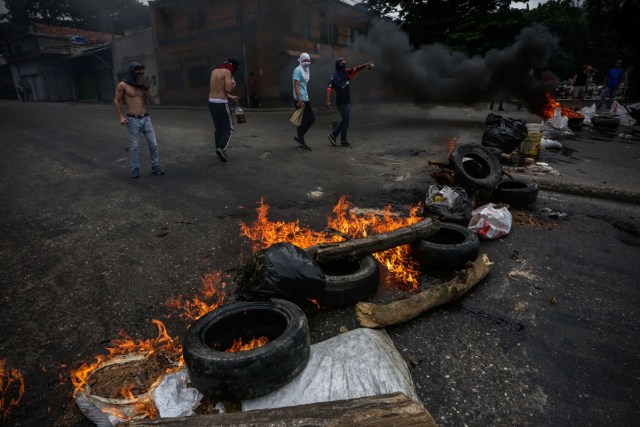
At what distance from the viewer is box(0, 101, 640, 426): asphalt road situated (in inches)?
81.1

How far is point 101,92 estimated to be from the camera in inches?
1173

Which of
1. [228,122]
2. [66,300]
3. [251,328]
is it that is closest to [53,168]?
[228,122]

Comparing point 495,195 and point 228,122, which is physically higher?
point 228,122

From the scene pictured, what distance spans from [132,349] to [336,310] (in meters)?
1.52

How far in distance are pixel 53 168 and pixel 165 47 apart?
19497 mm

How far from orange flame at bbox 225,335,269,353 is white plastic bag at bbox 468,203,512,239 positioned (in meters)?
2.90

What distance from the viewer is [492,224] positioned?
13.0 feet

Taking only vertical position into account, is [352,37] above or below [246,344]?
above

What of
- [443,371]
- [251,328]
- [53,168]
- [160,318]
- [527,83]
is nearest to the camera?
[443,371]

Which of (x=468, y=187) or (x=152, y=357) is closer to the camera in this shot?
(x=152, y=357)

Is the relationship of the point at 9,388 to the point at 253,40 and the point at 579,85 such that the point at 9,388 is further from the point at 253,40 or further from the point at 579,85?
the point at 579,85

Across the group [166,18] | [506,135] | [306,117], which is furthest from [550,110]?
[166,18]

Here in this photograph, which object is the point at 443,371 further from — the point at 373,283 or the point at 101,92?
the point at 101,92

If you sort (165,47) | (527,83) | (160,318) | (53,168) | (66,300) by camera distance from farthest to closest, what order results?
1. (165,47)
2. (527,83)
3. (53,168)
4. (66,300)
5. (160,318)
